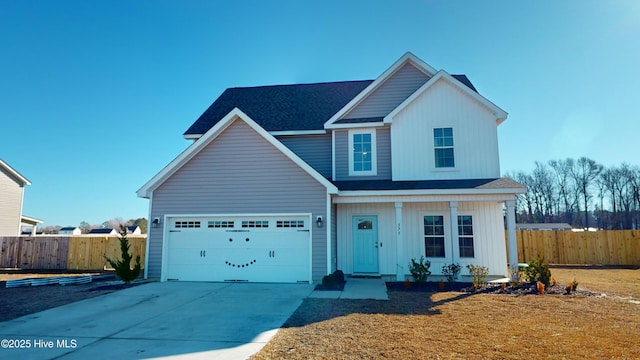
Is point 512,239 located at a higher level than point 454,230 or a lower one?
lower

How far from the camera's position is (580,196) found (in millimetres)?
48875

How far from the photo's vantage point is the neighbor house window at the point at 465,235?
12.6 metres

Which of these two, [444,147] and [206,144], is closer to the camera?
[206,144]

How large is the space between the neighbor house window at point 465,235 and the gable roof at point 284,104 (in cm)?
673

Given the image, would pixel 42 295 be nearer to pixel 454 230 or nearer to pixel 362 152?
pixel 362 152

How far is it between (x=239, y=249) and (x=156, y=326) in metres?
5.55

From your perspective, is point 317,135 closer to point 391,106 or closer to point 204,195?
point 391,106

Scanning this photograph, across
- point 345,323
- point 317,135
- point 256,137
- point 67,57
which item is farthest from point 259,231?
point 67,57

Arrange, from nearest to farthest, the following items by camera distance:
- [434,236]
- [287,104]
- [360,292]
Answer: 1. [360,292]
2. [434,236]
3. [287,104]

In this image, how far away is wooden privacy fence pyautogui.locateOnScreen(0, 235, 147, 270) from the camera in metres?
17.1

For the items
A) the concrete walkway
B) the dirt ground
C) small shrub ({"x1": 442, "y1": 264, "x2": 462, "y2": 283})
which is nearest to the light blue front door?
the concrete walkway

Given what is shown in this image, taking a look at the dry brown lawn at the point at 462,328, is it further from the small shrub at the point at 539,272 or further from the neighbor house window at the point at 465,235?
the neighbor house window at the point at 465,235

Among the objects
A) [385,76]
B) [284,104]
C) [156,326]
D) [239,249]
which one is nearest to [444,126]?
[385,76]

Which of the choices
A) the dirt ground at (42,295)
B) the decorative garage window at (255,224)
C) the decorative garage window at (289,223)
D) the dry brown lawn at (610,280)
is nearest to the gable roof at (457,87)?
the decorative garage window at (289,223)
